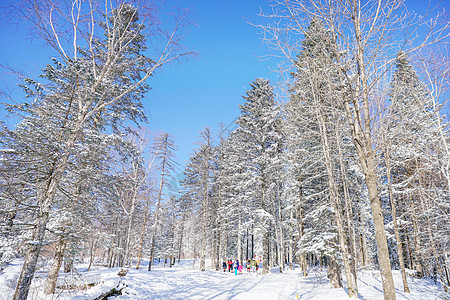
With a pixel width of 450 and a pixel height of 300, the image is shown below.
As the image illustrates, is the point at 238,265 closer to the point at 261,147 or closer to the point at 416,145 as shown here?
the point at 261,147

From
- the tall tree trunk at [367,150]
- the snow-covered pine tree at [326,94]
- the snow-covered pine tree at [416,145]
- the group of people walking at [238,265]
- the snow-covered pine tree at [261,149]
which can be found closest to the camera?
the tall tree trunk at [367,150]

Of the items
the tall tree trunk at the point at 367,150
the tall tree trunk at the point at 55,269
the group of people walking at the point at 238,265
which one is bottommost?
the group of people walking at the point at 238,265

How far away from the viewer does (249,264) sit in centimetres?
2127

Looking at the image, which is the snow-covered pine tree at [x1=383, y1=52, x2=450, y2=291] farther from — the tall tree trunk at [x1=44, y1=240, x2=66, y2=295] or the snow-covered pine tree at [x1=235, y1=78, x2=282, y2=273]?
the tall tree trunk at [x1=44, y1=240, x2=66, y2=295]

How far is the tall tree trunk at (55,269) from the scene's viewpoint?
7.89m

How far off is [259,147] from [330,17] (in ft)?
41.5

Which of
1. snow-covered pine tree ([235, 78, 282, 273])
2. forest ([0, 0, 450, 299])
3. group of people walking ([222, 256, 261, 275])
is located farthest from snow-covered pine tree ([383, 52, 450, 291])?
group of people walking ([222, 256, 261, 275])

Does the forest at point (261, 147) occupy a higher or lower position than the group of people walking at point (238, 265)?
higher

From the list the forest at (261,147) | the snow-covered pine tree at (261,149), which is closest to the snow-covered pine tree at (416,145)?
the forest at (261,147)

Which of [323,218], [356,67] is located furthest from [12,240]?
[323,218]

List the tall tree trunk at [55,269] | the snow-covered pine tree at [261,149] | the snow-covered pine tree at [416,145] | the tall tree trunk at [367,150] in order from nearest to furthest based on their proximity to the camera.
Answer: the tall tree trunk at [367,150]
the snow-covered pine tree at [416,145]
the tall tree trunk at [55,269]
the snow-covered pine tree at [261,149]

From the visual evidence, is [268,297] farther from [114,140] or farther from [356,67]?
[114,140]

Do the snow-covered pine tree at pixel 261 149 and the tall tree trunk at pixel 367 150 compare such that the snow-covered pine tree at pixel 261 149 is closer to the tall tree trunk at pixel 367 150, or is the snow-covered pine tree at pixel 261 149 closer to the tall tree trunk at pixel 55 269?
the tall tree trunk at pixel 367 150

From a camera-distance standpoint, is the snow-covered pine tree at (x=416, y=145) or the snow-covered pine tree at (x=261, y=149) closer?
the snow-covered pine tree at (x=416, y=145)
